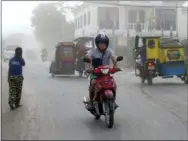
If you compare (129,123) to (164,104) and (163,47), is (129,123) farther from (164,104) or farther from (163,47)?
(163,47)

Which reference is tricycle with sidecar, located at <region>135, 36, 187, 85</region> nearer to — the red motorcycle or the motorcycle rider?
the motorcycle rider

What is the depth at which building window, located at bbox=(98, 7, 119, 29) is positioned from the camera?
47.2 m

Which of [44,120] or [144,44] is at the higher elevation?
[144,44]

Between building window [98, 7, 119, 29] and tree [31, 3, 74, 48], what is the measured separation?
513 inches

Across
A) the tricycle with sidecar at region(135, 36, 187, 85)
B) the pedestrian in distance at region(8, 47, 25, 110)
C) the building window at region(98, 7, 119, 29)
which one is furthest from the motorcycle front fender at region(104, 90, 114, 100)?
the building window at region(98, 7, 119, 29)

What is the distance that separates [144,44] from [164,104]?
22.8 feet

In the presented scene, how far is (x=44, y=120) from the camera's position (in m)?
10.2

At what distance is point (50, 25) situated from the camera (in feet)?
206

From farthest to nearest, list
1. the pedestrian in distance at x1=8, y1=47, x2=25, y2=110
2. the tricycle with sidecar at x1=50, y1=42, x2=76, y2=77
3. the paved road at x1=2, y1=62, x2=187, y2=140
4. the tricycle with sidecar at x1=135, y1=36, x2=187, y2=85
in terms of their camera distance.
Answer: the tricycle with sidecar at x1=50, y1=42, x2=76, y2=77 < the tricycle with sidecar at x1=135, y1=36, x2=187, y2=85 < the pedestrian in distance at x1=8, y1=47, x2=25, y2=110 < the paved road at x1=2, y1=62, x2=187, y2=140

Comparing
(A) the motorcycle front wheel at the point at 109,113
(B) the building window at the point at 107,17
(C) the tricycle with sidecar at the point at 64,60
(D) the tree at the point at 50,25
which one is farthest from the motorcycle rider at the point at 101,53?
(D) the tree at the point at 50,25

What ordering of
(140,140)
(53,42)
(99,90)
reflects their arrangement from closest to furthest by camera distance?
(140,140) < (99,90) < (53,42)

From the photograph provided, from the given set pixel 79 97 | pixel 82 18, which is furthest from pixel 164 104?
pixel 82 18

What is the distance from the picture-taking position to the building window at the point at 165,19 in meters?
48.2

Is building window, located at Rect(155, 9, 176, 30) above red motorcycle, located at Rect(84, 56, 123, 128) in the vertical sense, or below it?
above
